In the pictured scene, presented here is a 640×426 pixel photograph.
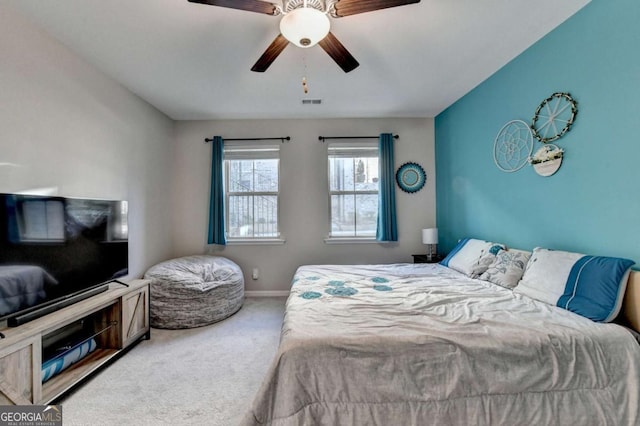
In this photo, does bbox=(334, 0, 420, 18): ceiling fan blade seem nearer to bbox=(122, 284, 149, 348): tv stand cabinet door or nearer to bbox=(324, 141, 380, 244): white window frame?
bbox=(324, 141, 380, 244): white window frame

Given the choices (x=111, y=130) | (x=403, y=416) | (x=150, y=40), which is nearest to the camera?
(x=403, y=416)

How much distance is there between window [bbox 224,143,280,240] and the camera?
3.90 m

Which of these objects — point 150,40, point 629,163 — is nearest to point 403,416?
point 629,163

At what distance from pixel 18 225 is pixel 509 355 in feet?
9.53

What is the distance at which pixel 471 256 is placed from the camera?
2.65 m

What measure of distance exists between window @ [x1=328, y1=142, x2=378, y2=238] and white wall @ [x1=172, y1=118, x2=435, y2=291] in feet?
0.49

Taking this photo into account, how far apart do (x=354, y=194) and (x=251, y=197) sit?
5.13ft


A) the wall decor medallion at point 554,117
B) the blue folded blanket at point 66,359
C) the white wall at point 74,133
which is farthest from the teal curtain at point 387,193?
the blue folded blanket at point 66,359

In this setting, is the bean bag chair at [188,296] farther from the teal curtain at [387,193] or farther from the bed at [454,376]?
the teal curtain at [387,193]

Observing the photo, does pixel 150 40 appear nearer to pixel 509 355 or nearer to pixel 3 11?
pixel 3 11

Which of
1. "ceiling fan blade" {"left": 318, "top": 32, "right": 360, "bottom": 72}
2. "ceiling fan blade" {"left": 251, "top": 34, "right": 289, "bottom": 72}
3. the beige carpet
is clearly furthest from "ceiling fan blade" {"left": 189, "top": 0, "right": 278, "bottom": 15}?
the beige carpet

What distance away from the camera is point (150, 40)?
208cm

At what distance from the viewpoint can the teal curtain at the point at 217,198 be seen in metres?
3.73

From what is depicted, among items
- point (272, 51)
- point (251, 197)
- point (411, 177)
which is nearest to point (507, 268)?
point (411, 177)
